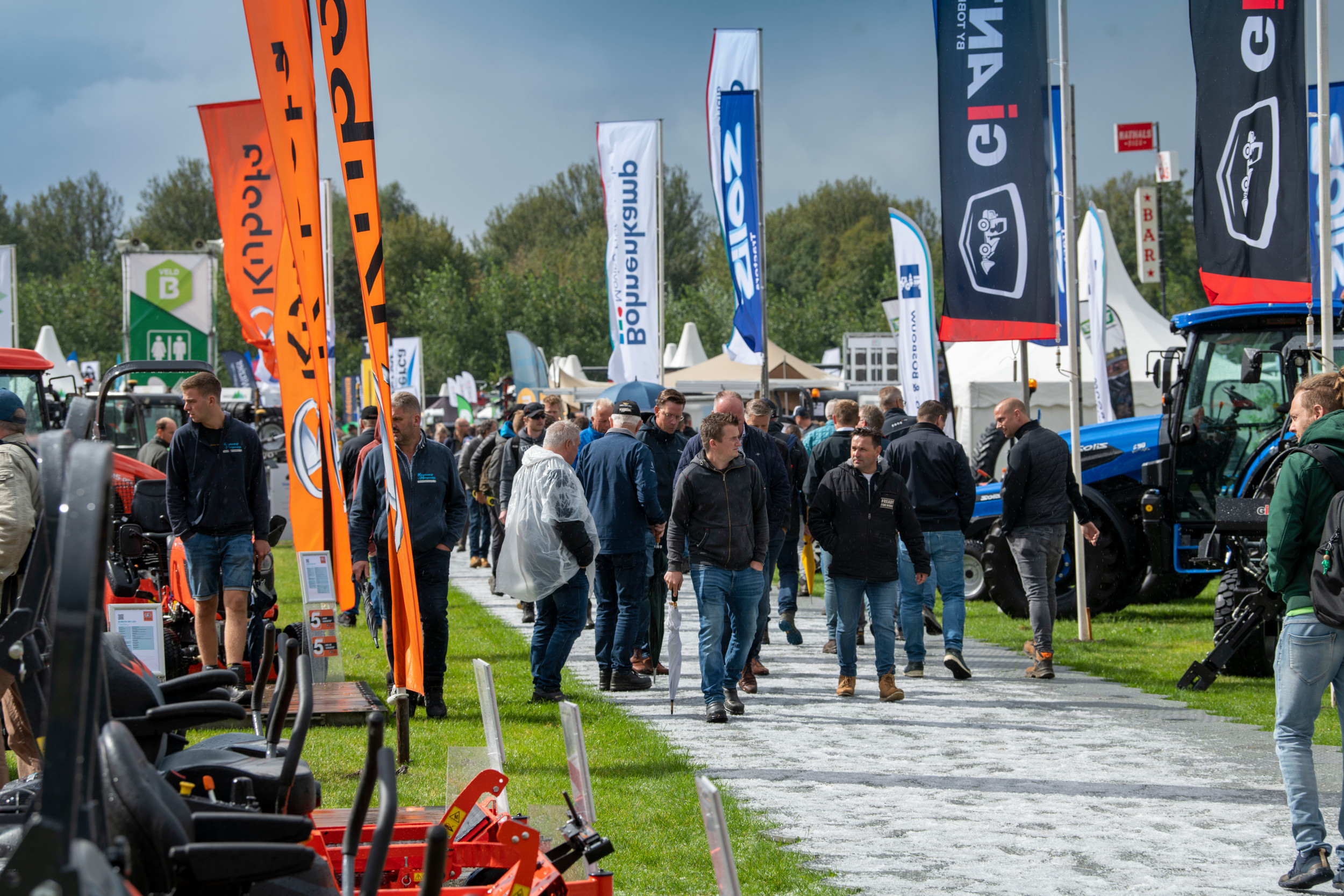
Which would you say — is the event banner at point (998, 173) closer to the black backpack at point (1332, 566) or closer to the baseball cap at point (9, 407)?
the black backpack at point (1332, 566)

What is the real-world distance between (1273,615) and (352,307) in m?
67.2

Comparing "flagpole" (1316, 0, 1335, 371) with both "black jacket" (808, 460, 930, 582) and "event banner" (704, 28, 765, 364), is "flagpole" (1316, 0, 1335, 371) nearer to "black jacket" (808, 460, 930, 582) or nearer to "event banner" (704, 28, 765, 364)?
"black jacket" (808, 460, 930, 582)

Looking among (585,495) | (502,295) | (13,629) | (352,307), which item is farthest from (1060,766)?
(352,307)

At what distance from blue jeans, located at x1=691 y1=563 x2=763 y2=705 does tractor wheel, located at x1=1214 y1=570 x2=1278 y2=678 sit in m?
3.48

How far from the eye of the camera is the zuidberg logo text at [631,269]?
18172 millimetres

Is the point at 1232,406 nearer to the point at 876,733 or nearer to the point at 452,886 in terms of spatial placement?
the point at 876,733

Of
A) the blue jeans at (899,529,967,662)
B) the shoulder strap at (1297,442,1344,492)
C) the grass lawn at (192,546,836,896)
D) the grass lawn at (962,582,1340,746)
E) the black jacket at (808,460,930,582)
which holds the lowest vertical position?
the grass lawn at (962,582,1340,746)

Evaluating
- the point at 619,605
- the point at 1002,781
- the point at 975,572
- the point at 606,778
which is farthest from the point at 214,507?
the point at 975,572

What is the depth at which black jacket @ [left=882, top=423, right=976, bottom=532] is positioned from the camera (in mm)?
9820

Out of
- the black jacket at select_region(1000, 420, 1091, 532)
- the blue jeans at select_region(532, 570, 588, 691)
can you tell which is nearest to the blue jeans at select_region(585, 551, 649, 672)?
the blue jeans at select_region(532, 570, 588, 691)

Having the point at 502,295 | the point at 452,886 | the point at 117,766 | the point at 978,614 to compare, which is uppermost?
the point at 502,295

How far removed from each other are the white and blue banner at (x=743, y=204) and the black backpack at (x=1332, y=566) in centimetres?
1134

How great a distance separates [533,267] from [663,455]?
72.6m

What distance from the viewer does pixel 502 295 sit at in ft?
207
